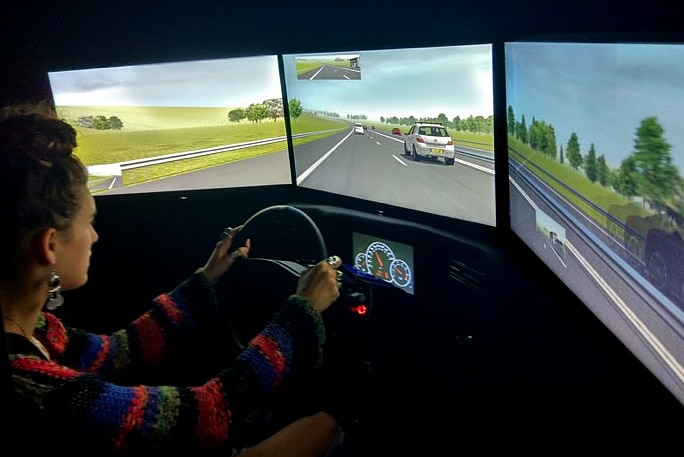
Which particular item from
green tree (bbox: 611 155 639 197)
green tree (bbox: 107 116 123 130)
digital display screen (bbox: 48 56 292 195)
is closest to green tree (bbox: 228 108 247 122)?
digital display screen (bbox: 48 56 292 195)

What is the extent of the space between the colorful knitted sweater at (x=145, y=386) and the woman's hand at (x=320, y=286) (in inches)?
1.7

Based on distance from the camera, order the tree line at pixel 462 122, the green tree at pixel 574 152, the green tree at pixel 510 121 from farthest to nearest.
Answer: the tree line at pixel 462 122 → the green tree at pixel 510 121 → the green tree at pixel 574 152

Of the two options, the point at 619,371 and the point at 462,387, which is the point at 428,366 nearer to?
the point at 462,387

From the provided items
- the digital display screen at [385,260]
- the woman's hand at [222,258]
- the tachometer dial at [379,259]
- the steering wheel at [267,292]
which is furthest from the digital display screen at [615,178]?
the woman's hand at [222,258]

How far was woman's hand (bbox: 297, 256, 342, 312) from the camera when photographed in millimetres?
1559

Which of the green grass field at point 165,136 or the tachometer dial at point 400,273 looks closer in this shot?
the tachometer dial at point 400,273

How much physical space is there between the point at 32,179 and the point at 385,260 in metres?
1.60

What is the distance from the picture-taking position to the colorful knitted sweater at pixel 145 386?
1.14 m

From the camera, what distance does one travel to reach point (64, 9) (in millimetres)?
3518

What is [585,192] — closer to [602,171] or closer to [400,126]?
[602,171]

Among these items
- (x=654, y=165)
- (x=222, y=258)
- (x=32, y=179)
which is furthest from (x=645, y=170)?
(x=222, y=258)

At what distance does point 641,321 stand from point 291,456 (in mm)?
905

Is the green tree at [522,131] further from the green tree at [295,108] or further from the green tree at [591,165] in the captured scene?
the green tree at [295,108]

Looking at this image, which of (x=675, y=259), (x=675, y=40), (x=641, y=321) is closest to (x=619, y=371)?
(x=641, y=321)
